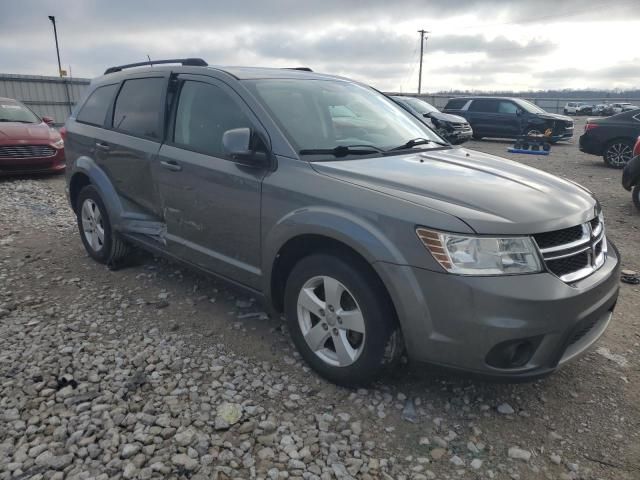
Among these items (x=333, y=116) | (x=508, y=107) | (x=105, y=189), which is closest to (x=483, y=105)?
(x=508, y=107)

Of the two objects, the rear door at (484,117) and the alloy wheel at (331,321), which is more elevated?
the rear door at (484,117)

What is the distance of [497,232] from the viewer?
2.24m

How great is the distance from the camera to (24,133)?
8922 mm

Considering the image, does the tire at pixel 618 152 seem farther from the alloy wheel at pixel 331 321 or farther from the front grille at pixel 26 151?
the front grille at pixel 26 151

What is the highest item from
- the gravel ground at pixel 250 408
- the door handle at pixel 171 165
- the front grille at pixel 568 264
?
the door handle at pixel 171 165

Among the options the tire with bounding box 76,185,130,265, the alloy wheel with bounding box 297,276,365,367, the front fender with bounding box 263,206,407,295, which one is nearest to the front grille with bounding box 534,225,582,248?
the front fender with bounding box 263,206,407,295

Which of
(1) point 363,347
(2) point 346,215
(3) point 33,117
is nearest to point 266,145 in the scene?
(2) point 346,215

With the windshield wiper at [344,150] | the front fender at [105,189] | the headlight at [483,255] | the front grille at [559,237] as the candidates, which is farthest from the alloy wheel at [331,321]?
the front fender at [105,189]

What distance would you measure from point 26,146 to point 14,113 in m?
1.38

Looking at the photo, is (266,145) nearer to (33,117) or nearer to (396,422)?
(396,422)

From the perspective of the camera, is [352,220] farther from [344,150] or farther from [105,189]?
[105,189]

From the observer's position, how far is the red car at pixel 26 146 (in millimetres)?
8680

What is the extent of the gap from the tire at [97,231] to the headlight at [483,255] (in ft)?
10.5

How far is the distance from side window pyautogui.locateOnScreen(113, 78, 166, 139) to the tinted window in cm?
1592
